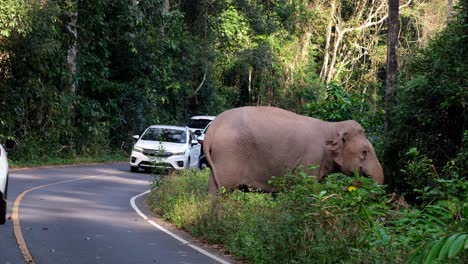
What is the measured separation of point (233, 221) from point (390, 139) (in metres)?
5.45

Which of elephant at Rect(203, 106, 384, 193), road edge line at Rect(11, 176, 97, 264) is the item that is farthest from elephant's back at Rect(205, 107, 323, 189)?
road edge line at Rect(11, 176, 97, 264)

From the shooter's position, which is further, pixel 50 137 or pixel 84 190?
pixel 50 137

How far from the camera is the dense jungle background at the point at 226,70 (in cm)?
1655

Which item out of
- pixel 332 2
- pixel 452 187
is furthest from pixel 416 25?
pixel 452 187

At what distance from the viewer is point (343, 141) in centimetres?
1596

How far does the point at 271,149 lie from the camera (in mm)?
15680

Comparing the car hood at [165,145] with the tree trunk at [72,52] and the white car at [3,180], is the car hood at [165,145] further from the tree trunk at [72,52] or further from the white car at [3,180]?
the white car at [3,180]

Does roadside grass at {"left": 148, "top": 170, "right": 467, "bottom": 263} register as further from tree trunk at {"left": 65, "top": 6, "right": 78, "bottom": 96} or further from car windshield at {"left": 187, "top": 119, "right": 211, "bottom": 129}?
car windshield at {"left": 187, "top": 119, "right": 211, "bottom": 129}

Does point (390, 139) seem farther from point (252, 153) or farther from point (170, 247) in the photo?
point (170, 247)

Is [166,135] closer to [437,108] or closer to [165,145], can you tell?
[165,145]

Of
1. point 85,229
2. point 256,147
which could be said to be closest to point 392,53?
point 256,147

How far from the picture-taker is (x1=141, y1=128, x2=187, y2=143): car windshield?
30500 millimetres

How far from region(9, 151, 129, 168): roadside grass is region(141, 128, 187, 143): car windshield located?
4.30 meters

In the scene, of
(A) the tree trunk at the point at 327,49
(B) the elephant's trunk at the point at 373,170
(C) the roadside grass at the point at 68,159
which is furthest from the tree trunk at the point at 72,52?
(B) the elephant's trunk at the point at 373,170
